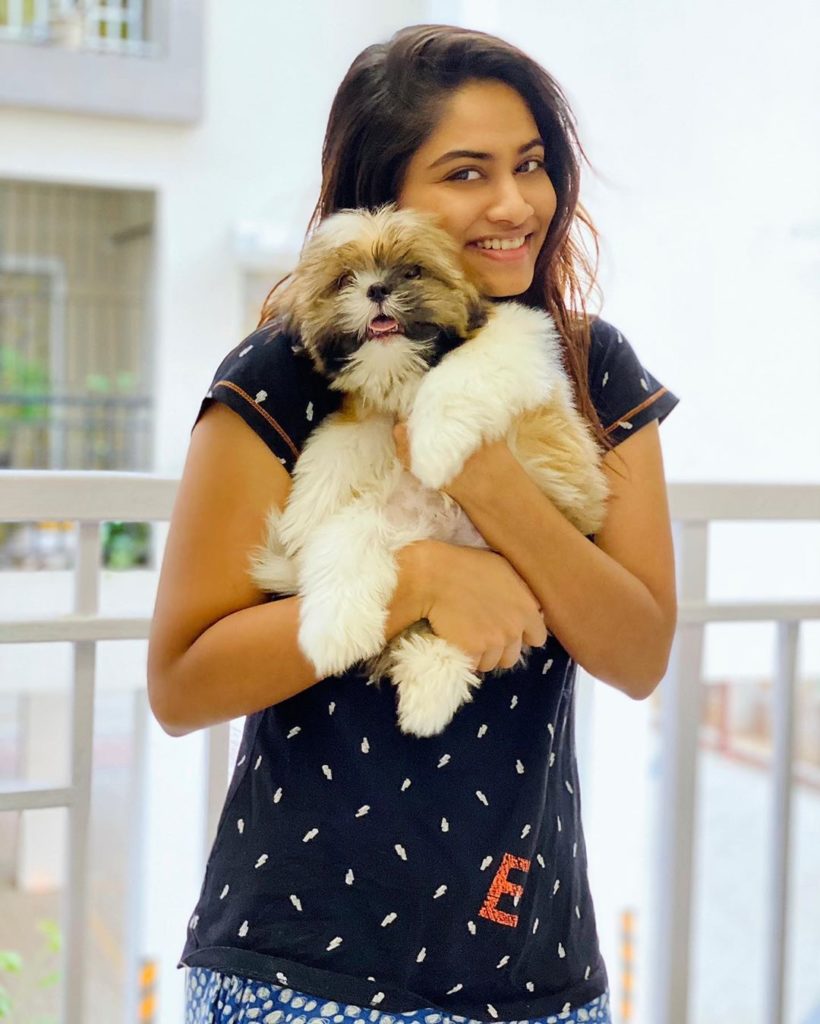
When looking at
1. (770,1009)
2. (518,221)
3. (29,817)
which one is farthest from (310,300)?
(29,817)

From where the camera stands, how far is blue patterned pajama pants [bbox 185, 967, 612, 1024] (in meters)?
0.89

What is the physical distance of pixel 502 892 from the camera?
0.94 meters

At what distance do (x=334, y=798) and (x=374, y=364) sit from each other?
1.18 feet

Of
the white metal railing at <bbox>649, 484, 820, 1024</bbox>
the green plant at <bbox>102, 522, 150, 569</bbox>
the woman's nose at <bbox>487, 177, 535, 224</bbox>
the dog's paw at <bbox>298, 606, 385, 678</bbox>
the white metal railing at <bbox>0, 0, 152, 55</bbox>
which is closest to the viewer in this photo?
the dog's paw at <bbox>298, 606, 385, 678</bbox>

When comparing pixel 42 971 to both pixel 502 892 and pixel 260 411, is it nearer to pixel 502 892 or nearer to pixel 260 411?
pixel 502 892

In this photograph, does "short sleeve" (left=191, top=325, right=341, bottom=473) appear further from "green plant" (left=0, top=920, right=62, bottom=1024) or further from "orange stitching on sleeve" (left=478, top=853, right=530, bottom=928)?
"green plant" (left=0, top=920, right=62, bottom=1024)

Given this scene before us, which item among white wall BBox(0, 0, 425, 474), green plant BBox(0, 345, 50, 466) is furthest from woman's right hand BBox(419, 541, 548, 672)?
green plant BBox(0, 345, 50, 466)

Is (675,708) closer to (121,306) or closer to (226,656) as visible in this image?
(226,656)

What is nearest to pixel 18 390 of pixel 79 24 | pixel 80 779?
pixel 79 24

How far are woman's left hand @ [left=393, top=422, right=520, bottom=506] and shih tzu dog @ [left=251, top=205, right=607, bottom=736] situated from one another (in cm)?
1

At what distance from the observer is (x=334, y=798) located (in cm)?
92

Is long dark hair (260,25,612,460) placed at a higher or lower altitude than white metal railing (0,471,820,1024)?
higher

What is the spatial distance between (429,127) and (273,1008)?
2.47 ft

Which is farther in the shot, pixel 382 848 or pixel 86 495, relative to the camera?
pixel 86 495
